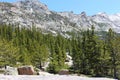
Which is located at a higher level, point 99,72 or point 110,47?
point 110,47

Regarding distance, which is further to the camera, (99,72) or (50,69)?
(50,69)

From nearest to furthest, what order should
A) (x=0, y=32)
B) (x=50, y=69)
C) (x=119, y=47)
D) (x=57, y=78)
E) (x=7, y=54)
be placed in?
(x=57, y=78), (x=119, y=47), (x=7, y=54), (x=50, y=69), (x=0, y=32)

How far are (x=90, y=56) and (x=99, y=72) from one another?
5.22 m

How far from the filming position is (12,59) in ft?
276

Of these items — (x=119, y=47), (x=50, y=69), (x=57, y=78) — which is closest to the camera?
(x=57, y=78)

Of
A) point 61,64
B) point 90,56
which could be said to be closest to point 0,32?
point 61,64

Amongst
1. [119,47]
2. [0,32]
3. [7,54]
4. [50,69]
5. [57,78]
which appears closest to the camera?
[57,78]

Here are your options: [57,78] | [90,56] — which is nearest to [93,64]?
[90,56]

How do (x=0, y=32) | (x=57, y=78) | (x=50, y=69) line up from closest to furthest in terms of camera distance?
(x=57, y=78), (x=50, y=69), (x=0, y=32)

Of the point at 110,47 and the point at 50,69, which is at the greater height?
the point at 110,47

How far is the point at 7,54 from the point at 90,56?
2373 centimetres

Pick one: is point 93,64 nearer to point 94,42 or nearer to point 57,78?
point 94,42

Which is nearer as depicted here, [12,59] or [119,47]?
[119,47]

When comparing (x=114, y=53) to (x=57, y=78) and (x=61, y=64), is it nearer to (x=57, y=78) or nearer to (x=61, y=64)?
(x=61, y=64)
